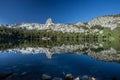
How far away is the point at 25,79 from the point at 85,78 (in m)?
9.19

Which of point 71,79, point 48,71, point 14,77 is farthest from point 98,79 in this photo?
point 14,77

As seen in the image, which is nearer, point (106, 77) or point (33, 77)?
point (33, 77)

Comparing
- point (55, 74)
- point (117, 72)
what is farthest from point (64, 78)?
point (117, 72)

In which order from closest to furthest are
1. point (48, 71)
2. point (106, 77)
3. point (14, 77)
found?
point (14, 77) < point (106, 77) < point (48, 71)

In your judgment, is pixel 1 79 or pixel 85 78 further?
pixel 85 78

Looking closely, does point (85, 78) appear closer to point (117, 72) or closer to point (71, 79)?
point (71, 79)

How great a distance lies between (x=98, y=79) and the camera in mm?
34625

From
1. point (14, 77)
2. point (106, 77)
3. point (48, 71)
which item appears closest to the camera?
point (14, 77)

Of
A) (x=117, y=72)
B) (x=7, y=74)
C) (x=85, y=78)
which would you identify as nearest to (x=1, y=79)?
(x=7, y=74)

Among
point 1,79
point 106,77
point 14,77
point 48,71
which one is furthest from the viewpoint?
point 48,71

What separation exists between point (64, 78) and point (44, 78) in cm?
331

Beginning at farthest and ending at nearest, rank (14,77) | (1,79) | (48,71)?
(48,71) → (14,77) → (1,79)

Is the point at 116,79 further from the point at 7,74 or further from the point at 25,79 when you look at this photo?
the point at 7,74

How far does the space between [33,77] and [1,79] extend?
517 centimetres
